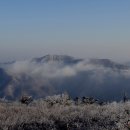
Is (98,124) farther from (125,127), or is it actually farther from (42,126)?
(42,126)

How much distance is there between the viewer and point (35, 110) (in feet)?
58.4

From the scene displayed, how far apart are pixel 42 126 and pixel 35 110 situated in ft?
9.83

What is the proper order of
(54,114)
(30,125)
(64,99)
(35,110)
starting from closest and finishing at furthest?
1. (30,125)
2. (54,114)
3. (35,110)
4. (64,99)

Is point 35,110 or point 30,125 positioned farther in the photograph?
point 35,110

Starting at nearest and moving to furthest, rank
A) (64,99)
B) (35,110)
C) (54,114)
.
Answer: (54,114) < (35,110) < (64,99)

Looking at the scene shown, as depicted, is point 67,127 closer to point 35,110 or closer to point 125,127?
point 125,127

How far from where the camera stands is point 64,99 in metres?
23.7

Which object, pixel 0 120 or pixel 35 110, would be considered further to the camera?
pixel 35 110

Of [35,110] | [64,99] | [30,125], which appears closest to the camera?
[30,125]

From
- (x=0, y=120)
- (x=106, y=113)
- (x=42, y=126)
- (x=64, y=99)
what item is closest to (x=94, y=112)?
(x=106, y=113)

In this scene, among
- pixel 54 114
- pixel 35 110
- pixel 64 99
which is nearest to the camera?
pixel 54 114

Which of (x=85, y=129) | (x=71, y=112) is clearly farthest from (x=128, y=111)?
(x=85, y=129)

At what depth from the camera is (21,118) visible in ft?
50.4

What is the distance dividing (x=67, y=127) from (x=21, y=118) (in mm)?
1721
